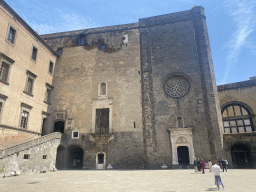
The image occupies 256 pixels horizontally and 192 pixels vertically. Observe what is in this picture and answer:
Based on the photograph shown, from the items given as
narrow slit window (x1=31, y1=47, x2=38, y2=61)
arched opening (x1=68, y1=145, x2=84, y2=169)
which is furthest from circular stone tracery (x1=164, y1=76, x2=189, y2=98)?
narrow slit window (x1=31, y1=47, x2=38, y2=61)

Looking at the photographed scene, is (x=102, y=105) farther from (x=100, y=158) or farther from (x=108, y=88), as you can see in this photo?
(x=100, y=158)

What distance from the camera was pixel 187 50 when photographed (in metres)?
22.5

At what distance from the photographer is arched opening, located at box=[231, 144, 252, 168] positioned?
1981cm

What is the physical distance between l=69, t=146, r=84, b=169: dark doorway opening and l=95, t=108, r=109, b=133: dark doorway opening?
370cm

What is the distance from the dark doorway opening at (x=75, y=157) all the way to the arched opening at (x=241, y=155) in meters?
17.1

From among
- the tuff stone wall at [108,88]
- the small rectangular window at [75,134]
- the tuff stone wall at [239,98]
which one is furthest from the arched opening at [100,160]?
the tuff stone wall at [239,98]

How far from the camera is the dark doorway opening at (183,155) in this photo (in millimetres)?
19342

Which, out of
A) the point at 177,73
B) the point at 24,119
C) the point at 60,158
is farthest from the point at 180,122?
the point at 24,119

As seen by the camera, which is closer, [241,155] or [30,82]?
[30,82]

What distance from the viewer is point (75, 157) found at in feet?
74.6

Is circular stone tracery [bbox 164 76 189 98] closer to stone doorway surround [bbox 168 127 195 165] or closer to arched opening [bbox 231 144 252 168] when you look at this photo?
stone doorway surround [bbox 168 127 195 165]

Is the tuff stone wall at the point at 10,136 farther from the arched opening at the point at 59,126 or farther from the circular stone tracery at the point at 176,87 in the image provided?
the circular stone tracery at the point at 176,87

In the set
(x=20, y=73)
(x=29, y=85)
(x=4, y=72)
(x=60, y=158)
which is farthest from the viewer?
(x=60, y=158)

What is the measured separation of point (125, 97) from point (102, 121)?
12.7ft
